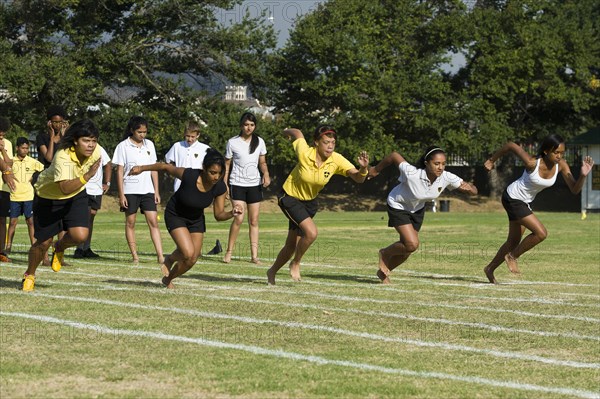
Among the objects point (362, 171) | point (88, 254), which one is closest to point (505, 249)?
point (362, 171)

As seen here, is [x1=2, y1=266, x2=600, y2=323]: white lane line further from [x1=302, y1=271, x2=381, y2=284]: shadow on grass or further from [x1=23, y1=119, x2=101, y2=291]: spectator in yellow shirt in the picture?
[x1=302, y1=271, x2=381, y2=284]: shadow on grass

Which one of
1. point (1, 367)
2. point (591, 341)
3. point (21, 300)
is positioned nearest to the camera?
point (1, 367)

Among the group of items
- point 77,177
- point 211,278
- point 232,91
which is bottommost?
point 211,278

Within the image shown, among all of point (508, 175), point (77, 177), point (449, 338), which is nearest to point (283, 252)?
point (77, 177)

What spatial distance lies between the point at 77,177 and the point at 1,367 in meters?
4.24

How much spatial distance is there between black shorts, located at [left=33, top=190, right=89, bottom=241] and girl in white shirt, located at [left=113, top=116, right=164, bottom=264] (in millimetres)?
3944

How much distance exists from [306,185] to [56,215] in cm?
307

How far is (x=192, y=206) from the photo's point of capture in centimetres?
1148

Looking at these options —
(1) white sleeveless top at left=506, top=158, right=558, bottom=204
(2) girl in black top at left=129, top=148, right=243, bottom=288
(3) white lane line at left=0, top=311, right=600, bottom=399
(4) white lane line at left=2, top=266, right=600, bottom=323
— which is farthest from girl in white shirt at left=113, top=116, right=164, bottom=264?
(3) white lane line at left=0, top=311, right=600, bottom=399

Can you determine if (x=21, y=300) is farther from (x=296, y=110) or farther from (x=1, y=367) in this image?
(x=296, y=110)

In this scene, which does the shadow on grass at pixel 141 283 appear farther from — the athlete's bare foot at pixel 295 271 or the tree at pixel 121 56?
the tree at pixel 121 56

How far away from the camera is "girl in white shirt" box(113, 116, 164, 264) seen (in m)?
15.6

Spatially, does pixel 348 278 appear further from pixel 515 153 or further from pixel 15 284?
pixel 15 284

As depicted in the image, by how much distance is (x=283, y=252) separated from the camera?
Answer: 12.8m
